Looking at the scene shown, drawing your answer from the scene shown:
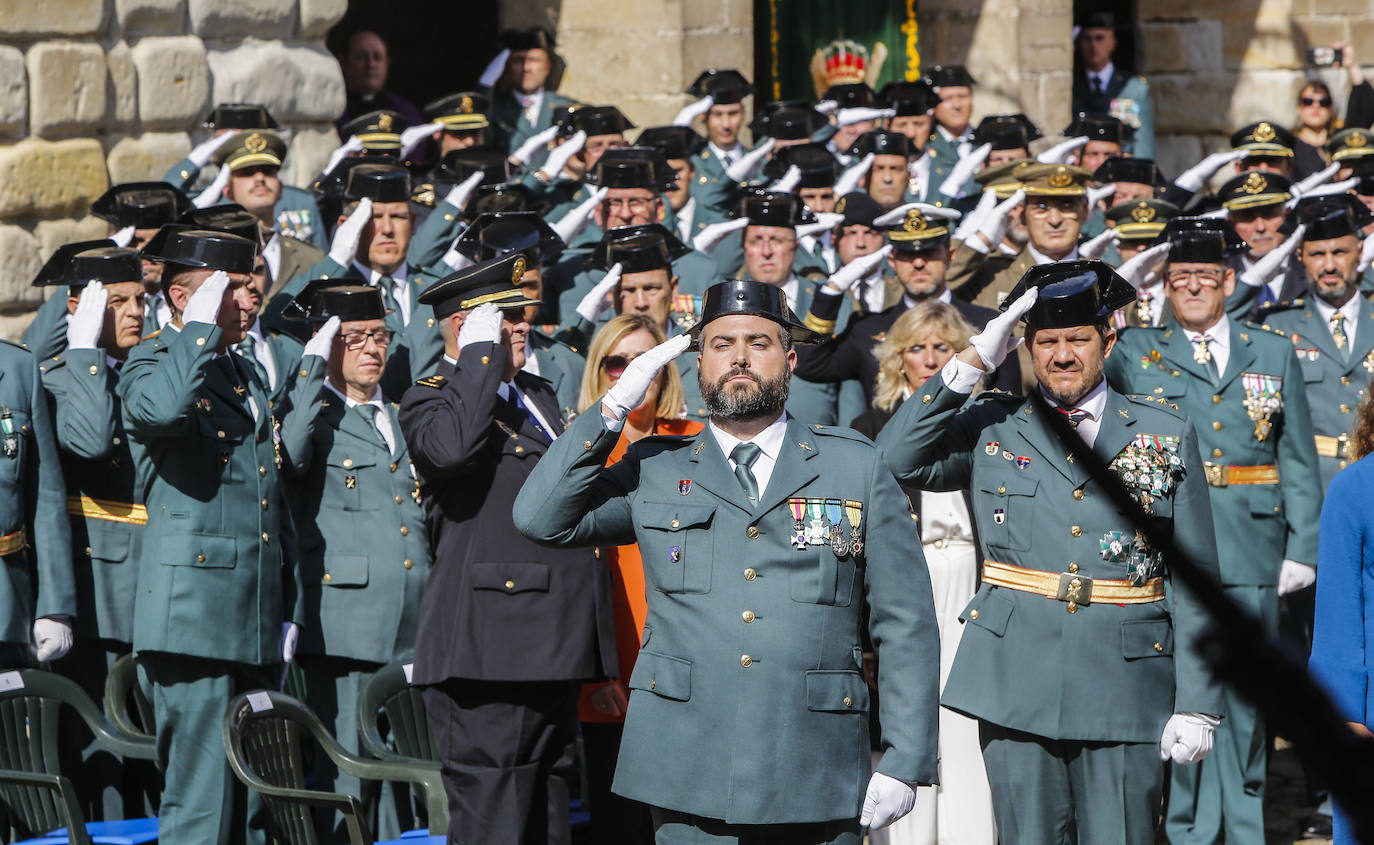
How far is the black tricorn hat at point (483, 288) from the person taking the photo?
448 centimetres

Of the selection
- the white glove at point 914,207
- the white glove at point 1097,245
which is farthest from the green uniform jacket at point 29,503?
the white glove at point 1097,245

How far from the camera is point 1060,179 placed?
6824 millimetres

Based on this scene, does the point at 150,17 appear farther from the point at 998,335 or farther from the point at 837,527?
the point at 837,527

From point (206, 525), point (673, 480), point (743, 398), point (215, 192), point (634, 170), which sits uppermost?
point (634, 170)

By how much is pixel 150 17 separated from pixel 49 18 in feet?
1.87

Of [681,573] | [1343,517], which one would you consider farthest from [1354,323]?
[681,573]

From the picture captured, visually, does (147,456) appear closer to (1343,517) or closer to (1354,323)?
(1343,517)

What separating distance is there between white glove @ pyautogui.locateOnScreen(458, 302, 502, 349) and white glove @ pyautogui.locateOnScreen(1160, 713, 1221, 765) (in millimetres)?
1863

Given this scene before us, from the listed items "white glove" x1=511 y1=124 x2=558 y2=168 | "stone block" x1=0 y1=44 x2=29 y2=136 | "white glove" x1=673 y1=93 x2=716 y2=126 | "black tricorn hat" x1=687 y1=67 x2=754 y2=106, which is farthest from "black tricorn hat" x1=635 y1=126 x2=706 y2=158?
"stone block" x1=0 y1=44 x2=29 y2=136

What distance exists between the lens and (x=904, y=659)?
3.34 metres

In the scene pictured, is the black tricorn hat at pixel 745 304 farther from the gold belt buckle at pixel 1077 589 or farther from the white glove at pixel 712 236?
the white glove at pixel 712 236

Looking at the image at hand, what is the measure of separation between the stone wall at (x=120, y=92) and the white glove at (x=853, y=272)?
307 centimetres

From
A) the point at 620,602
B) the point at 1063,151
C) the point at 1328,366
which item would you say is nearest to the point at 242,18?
the point at 1063,151

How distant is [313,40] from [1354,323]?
16.3ft
